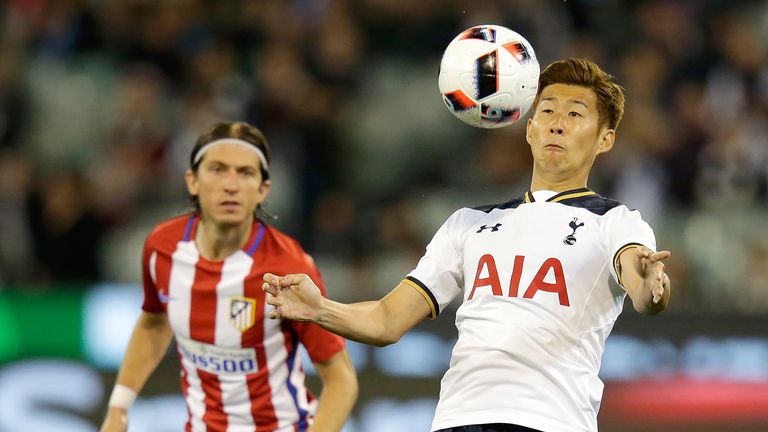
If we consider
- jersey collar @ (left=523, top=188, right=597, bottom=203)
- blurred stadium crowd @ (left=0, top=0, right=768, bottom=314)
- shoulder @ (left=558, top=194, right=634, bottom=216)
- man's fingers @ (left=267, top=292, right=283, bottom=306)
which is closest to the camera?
man's fingers @ (left=267, top=292, right=283, bottom=306)

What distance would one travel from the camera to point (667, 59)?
390 inches

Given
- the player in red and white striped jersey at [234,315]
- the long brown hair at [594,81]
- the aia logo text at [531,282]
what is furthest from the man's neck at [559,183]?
the player in red and white striped jersey at [234,315]

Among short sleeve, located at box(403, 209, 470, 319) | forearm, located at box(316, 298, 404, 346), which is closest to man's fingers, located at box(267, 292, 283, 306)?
forearm, located at box(316, 298, 404, 346)

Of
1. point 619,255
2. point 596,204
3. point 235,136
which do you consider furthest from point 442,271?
point 235,136

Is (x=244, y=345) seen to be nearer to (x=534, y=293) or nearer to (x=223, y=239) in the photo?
(x=223, y=239)

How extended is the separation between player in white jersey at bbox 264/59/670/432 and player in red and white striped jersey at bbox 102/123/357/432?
1045 mm

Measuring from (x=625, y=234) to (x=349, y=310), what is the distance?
0.95 m

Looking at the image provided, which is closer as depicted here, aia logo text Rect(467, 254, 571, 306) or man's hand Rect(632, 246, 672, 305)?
man's hand Rect(632, 246, 672, 305)

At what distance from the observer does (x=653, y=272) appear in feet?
12.2

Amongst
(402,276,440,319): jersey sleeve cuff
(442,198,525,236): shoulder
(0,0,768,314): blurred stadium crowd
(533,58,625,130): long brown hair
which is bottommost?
(402,276,440,319): jersey sleeve cuff

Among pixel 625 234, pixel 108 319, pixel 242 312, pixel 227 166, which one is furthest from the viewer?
pixel 108 319

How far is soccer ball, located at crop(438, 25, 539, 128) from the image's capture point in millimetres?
4574

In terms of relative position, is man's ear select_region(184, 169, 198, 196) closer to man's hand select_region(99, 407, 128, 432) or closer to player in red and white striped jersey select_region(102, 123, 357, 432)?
player in red and white striped jersey select_region(102, 123, 357, 432)

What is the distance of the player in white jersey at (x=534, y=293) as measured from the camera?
4062mm
